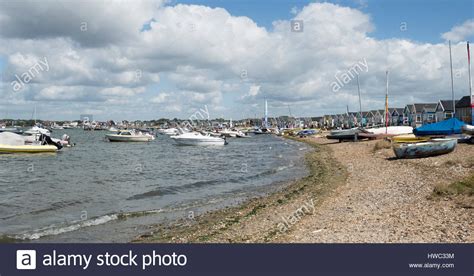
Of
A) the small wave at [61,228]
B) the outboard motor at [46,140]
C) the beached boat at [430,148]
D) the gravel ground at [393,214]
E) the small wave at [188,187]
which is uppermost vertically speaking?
the outboard motor at [46,140]

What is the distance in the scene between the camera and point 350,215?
14.1 meters

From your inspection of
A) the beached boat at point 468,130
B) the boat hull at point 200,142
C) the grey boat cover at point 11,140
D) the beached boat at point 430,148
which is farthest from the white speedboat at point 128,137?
the beached boat at point 430,148

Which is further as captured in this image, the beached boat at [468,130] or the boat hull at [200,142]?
the boat hull at [200,142]

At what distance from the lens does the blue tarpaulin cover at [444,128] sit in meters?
39.7

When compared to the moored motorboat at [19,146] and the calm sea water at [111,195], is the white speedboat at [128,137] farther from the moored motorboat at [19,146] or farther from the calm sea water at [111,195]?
the calm sea water at [111,195]

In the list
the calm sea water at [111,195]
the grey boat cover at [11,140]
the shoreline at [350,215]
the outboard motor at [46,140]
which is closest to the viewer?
the shoreline at [350,215]

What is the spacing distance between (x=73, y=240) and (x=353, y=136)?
5384cm

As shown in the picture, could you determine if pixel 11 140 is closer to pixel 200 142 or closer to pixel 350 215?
pixel 200 142

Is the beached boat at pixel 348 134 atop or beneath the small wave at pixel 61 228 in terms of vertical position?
atop

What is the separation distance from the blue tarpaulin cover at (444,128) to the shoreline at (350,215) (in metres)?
17.2

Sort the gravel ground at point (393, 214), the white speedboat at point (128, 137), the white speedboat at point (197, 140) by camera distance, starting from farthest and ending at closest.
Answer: the white speedboat at point (128, 137) → the white speedboat at point (197, 140) → the gravel ground at point (393, 214)

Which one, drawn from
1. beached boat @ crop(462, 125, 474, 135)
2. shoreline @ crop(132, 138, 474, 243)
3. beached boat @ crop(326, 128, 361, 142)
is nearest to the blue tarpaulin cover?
beached boat @ crop(462, 125, 474, 135)

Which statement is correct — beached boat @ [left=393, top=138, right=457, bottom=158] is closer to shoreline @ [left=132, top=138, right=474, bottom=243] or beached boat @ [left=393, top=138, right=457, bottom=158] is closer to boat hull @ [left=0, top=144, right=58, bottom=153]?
shoreline @ [left=132, top=138, right=474, bottom=243]

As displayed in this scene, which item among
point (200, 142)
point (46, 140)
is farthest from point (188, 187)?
point (200, 142)
